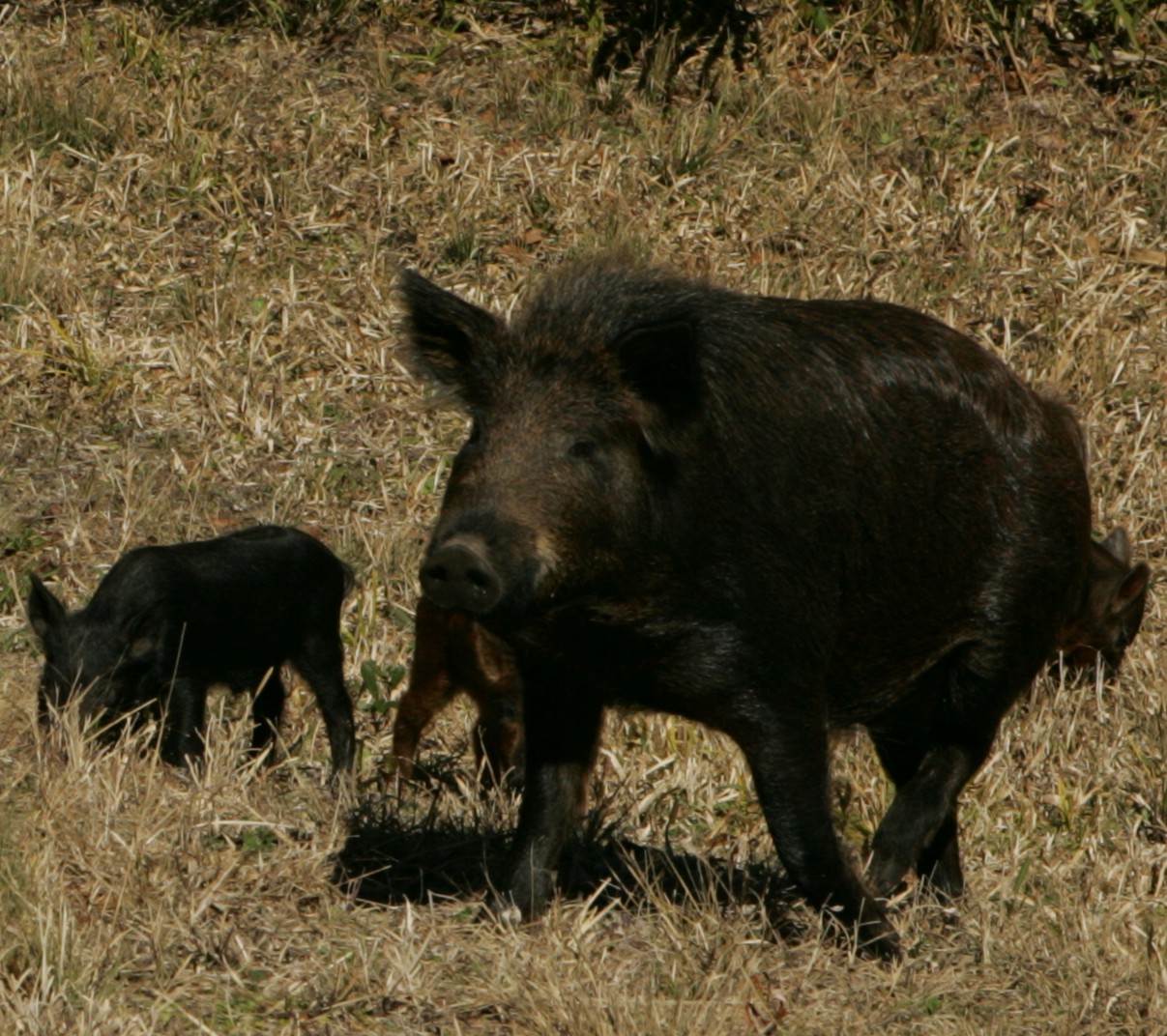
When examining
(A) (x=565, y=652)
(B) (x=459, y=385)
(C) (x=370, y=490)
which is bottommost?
(C) (x=370, y=490)

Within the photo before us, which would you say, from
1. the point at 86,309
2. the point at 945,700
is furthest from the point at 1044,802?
the point at 86,309

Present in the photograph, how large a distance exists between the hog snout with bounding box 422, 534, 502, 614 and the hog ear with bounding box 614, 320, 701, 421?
722 millimetres

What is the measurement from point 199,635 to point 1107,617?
13.2ft

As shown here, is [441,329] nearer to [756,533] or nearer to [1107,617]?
[756,533]

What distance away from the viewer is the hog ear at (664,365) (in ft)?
16.7

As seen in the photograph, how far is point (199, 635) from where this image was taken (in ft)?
24.1

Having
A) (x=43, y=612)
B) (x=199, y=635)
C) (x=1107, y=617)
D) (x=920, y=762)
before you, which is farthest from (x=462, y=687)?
(x=1107, y=617)

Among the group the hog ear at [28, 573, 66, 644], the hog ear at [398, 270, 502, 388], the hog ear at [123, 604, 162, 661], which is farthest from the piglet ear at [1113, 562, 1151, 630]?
the hog ear at [28, 573, 66, 644]

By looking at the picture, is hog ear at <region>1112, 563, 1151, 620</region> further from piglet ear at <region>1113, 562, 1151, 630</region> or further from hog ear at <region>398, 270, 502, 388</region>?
hog ear at <region>398, 270, 502, 388</region>

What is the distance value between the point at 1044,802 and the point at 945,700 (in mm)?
1567

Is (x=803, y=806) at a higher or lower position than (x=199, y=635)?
higher

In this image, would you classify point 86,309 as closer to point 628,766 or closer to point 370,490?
point 370,490

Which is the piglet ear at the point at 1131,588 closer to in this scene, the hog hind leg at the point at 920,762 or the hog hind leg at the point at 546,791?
the hog hind leg at the point at 920,762

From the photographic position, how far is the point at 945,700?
6.16 metres
